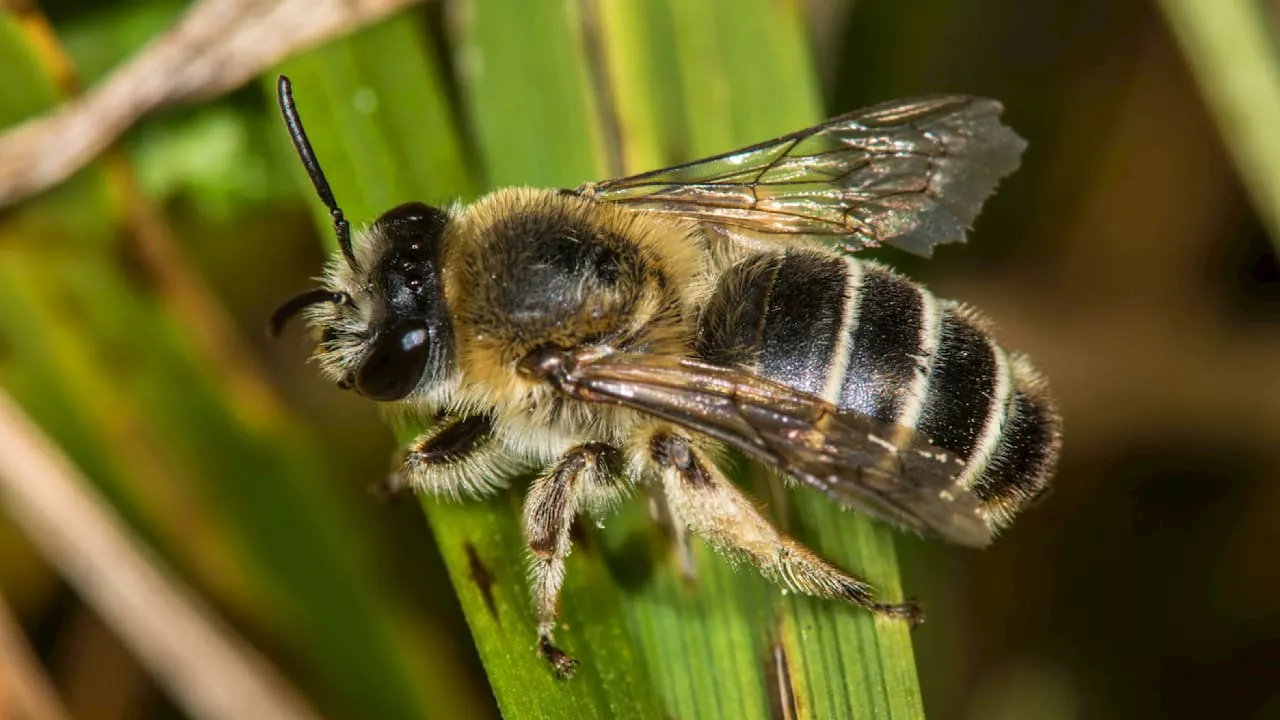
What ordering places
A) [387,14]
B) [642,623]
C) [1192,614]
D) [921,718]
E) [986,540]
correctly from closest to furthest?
[986,540]
[921,718]
[642,623]
[387,14]
[1192,614]

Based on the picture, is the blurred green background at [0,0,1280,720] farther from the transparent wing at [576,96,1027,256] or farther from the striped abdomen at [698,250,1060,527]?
the striped abdomen at [698,250,1060,527]

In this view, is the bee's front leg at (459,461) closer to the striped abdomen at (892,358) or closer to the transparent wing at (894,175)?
the striped abdomen at (892,358)

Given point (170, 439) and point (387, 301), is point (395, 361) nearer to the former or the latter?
point (387, 301)

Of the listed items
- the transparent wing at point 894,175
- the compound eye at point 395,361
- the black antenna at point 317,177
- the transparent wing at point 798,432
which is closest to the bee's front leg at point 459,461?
the compound eye at point 395,361

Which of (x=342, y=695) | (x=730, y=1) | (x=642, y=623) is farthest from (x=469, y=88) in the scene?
(x=342, y=695)

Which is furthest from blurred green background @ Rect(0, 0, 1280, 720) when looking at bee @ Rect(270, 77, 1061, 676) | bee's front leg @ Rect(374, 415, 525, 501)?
bee's front leg @ Rect(374, 415, 525, 501)

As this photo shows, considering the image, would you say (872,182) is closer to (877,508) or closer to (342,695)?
(877,508)

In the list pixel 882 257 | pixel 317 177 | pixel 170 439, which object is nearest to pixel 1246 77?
pixel 882 257
